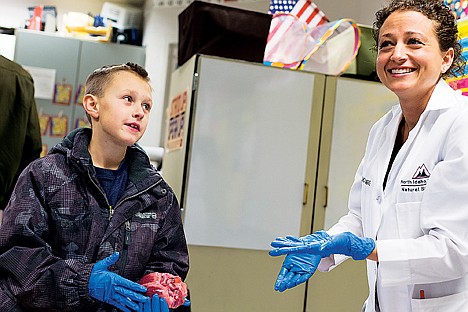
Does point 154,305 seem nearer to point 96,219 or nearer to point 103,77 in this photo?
point 96,219

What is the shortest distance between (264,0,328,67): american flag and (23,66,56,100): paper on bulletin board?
9.02 ft

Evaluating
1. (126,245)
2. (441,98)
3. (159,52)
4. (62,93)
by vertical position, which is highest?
(159,52)

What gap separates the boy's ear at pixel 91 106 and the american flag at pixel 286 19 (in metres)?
1.56

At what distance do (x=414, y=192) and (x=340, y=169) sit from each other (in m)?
1.73

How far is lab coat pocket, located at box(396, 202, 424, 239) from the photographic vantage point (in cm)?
167

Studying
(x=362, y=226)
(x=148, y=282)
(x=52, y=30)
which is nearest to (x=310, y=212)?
(x=362, y=226)

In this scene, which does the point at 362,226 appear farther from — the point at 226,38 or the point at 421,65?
the point at 226,38

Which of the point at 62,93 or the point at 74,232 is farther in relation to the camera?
the point at 62,93

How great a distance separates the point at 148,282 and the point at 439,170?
78cm

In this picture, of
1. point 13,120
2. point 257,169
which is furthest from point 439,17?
point 13,120

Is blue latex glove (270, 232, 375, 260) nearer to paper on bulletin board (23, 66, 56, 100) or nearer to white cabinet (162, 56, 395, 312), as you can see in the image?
white cabinet (162, 56, 395, 312)

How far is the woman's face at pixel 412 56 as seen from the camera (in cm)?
176

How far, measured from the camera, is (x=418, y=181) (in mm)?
1680

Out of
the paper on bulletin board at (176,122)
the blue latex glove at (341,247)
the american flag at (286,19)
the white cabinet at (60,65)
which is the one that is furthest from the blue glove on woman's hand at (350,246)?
the white cabinet at (60,65)
